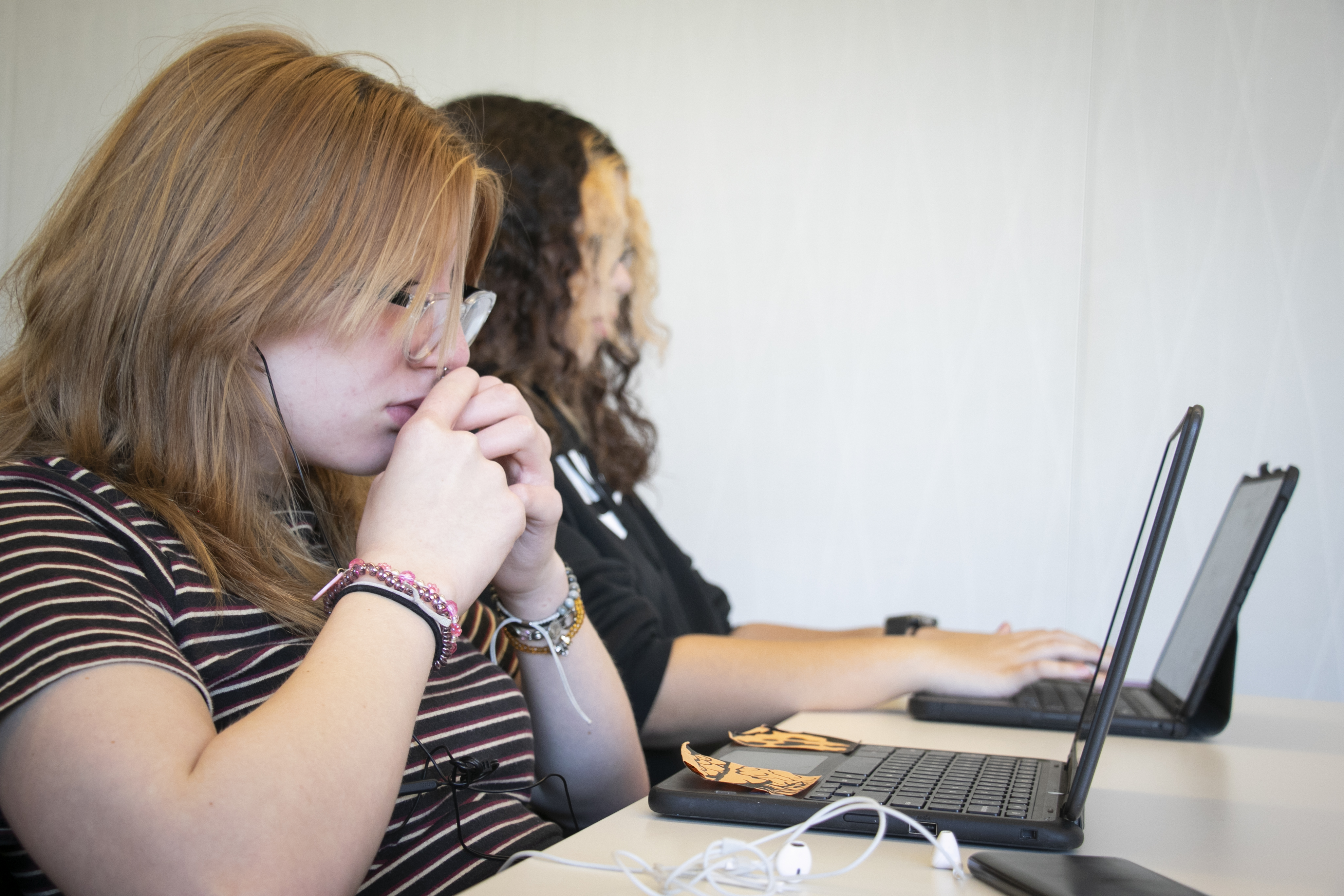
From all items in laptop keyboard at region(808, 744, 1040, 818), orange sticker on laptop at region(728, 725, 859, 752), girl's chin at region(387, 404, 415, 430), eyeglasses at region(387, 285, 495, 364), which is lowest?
orange sticker on laptop at region(728, 725, 859, 752)

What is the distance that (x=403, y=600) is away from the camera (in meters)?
0.65

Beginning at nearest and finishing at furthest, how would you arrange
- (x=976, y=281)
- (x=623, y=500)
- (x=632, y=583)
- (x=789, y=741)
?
(x=789, y=741), (x=632, y=583), (x=623, y=500), (x=976, y=281)

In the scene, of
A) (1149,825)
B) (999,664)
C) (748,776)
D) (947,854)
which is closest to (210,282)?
(748,776)

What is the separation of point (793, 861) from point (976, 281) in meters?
2.33

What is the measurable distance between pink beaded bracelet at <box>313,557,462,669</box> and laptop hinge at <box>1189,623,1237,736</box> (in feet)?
2.71

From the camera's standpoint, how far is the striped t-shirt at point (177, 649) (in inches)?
22.5

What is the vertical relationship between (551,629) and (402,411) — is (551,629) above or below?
below

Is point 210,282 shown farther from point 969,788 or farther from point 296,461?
point 969,788

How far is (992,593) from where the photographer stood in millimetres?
2613

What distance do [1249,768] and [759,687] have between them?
1.66ft

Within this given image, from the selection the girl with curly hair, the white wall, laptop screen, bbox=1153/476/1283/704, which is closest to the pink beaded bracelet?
the girl with curly hair

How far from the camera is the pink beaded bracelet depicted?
0.65 m

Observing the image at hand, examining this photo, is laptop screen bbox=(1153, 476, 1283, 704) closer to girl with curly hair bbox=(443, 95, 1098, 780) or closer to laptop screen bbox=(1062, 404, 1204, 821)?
girl with curly hair bbox=(443, 95, 1098, 780)

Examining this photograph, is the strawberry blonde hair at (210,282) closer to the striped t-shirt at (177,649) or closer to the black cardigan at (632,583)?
the striped t-shirt at (177,649)
